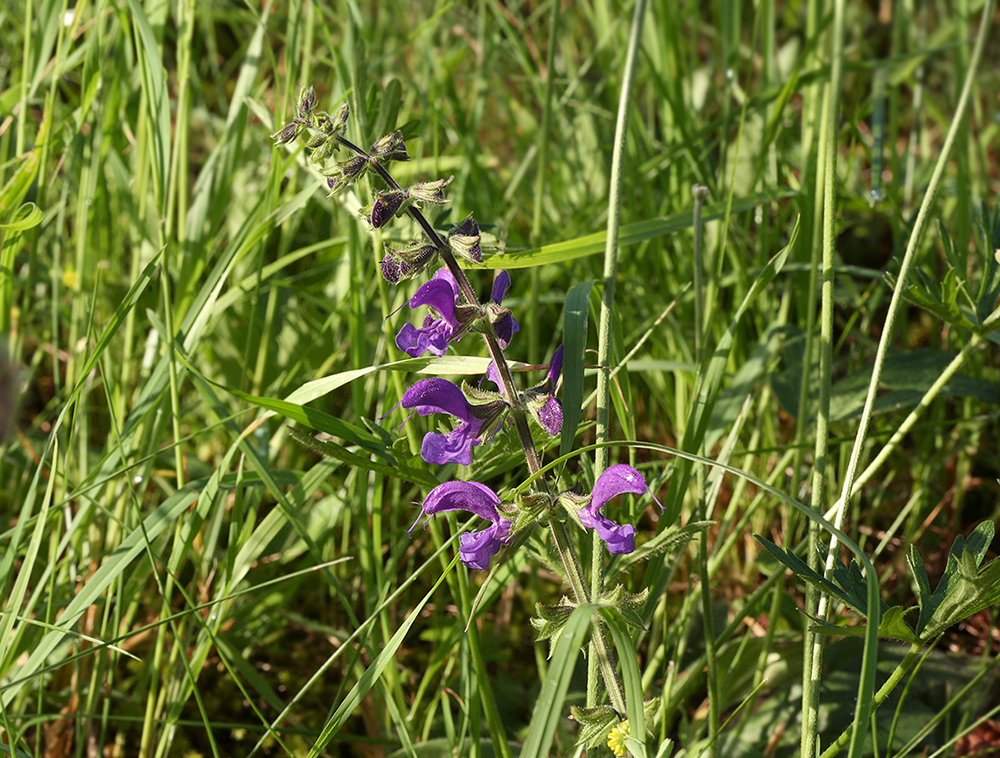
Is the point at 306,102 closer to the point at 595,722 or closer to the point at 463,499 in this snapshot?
the point at 463,499

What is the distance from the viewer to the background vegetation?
1.25 m

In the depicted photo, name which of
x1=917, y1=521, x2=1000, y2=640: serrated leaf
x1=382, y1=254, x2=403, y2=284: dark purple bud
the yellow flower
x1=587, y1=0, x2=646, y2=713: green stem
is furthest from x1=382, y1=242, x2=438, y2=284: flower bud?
x1=917, y1=521, x2=1000, y2=640: serrated leaf

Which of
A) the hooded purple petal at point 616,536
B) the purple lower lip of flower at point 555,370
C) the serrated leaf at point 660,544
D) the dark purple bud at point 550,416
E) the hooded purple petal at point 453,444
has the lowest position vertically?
the serrated leaf at point 660,544

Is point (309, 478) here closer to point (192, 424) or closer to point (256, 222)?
point (256, 222)

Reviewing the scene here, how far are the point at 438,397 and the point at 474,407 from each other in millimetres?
45

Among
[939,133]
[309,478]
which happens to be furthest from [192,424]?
[939,133]

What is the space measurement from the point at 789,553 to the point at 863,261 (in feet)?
4.98

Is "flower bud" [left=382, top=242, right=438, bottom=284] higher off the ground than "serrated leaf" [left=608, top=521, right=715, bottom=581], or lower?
higher

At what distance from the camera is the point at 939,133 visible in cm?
274

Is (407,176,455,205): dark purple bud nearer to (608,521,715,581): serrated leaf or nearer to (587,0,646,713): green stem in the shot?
(587,0,646,713): green stem

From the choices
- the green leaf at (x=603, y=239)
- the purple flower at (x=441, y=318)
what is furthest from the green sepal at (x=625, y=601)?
the green leaf at (x=603, y=239)

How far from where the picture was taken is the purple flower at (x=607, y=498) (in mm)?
918

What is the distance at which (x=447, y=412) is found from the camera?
3.36ft

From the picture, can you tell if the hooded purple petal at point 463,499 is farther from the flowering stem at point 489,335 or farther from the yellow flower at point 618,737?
the yellow flower at point 618,737
